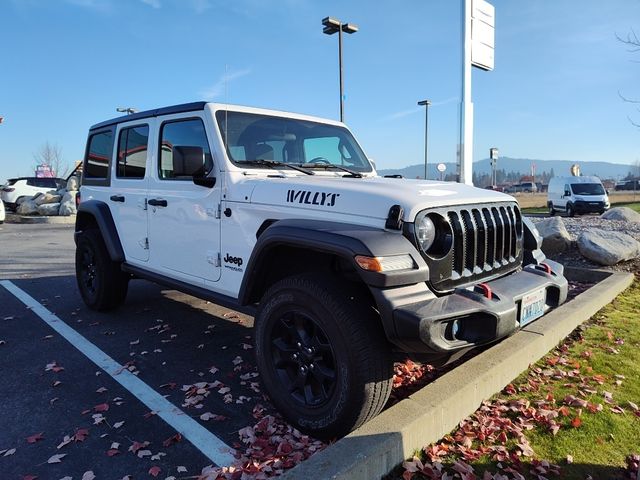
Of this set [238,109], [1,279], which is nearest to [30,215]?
[1,279]

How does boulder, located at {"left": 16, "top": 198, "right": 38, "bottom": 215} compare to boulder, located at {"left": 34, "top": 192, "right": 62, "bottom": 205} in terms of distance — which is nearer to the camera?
boulder, located at {"left": 16, "top": 198, "right": 38, "bottom": 215}

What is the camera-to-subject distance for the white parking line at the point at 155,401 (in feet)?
9.12

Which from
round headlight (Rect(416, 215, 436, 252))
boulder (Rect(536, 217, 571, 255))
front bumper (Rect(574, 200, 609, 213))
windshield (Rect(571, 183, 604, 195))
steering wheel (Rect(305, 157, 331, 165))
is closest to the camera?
round headlight (Rect(416, 215, 436, 252))

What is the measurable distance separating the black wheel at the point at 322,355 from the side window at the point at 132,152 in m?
2.40

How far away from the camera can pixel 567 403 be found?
128 inches

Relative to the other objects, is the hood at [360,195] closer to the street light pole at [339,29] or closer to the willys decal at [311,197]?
the willys decal at [311,197]

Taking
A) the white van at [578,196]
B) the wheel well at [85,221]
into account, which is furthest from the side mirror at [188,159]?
the white van at [578,196]

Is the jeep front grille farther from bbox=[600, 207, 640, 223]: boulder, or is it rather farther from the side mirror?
bbox=[600, 207, 640, 223]: boulder

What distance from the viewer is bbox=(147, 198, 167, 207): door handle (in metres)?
4.21

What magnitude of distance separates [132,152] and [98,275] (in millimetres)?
1463

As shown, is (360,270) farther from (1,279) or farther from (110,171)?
(1,279)

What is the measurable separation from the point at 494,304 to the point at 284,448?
142cm

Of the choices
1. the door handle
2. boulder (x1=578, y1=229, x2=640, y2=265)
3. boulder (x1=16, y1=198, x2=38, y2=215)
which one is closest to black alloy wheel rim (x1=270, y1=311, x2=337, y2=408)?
the door handle

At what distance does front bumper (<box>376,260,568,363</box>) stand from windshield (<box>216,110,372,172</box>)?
6.04 ft
